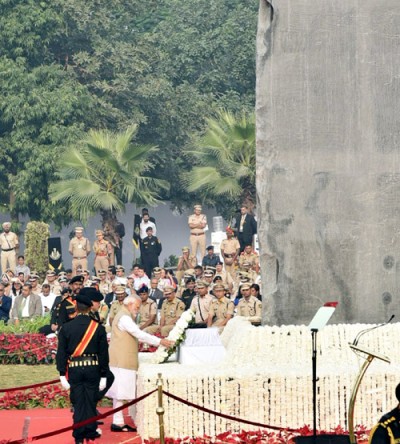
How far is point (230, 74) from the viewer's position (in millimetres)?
50125

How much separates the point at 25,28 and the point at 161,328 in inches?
888

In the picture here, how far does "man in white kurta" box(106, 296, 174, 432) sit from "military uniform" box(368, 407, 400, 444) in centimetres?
613

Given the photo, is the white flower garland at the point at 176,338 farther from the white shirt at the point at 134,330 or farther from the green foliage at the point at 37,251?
the green foliage at the point at 37,251

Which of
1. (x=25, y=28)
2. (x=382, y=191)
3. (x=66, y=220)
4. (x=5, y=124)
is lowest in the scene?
(x=382, y=191)

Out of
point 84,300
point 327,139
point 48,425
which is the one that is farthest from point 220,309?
point 84,300

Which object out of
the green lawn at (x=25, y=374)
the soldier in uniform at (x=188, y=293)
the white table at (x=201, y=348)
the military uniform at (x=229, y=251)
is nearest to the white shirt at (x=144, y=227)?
the military uniform at (x=229, y=251)

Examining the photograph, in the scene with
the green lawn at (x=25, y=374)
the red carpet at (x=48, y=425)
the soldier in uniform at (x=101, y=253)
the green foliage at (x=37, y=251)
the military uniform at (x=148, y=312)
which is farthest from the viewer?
the green foliage at (x=37, y=251)

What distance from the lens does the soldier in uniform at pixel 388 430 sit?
968 cm

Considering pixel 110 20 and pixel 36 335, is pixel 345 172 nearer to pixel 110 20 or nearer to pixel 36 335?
pixel 36 335

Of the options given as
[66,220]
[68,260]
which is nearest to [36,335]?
[66,220]

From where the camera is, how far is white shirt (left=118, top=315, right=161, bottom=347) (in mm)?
15656

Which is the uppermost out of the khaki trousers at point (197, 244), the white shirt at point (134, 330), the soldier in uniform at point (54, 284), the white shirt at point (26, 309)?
the khaki trousers at point (197, 244)

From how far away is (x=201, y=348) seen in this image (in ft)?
51.6

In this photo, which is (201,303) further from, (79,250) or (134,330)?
(79,250)
